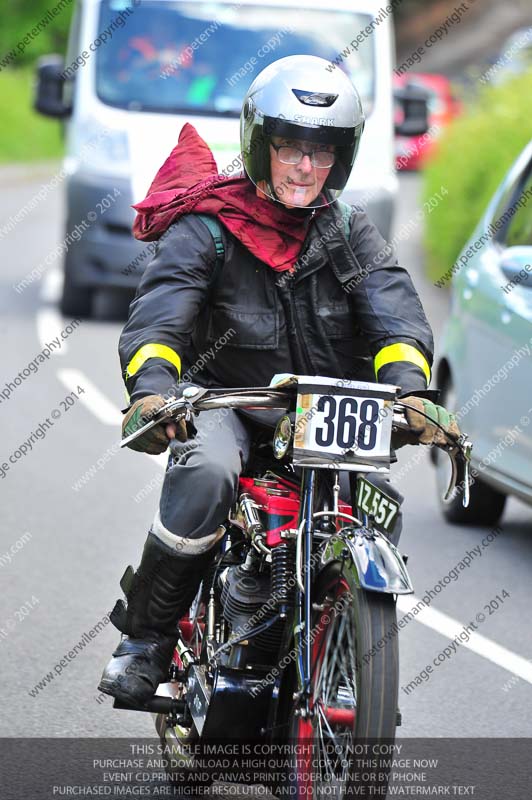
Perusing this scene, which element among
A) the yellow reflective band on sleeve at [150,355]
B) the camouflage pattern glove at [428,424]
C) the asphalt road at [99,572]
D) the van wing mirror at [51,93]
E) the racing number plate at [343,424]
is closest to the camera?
the racing number plate at [343,424]

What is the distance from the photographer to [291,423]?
4.10 m

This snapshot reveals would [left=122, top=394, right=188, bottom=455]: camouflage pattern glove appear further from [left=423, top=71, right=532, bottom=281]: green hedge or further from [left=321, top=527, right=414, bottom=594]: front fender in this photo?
[left=423, top=71, right=532, bottom=281]: green hedge

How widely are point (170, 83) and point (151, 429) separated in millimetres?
9962

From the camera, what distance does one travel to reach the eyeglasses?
456 centimetres

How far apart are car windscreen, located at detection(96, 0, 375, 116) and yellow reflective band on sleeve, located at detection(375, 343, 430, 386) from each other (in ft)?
29.9

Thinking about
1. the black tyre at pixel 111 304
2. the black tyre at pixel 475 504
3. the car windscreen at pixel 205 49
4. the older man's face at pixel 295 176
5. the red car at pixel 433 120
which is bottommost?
the red car at pixel 433 120

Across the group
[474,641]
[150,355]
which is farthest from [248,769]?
[474,641]

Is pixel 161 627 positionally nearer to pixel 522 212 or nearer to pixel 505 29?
pixel 522 212

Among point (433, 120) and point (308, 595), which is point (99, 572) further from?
point (433, 120)

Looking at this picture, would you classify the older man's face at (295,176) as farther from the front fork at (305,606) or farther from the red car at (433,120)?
the red car at (433,120)

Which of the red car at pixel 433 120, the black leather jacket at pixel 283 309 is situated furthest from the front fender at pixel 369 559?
the red car at pixel 433 120

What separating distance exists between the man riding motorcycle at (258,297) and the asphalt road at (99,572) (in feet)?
2.96

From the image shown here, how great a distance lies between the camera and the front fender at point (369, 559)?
3826 mm

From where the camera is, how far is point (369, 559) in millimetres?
3879
